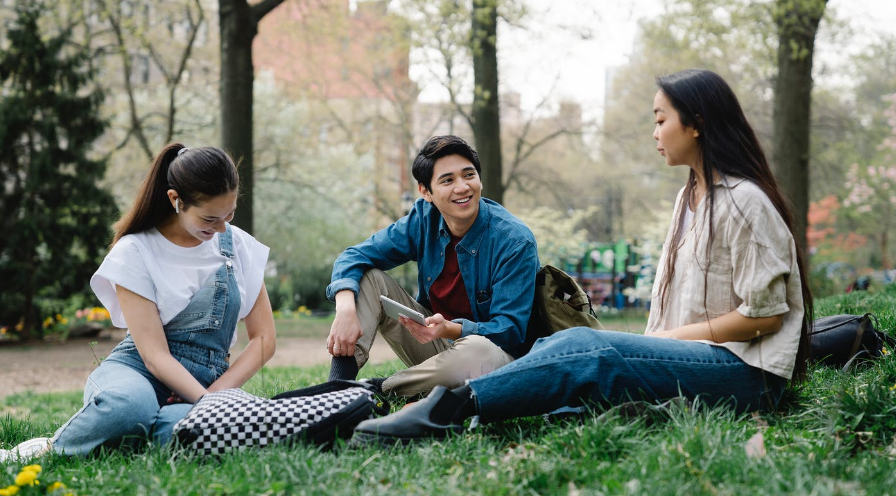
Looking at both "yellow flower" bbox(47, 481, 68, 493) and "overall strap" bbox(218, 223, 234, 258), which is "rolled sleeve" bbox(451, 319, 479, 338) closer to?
"overall strap" bbox(218, 223, 234, 258)

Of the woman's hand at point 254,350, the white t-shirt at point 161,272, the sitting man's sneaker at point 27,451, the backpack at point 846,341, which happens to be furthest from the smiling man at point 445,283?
the backpack at point 846,341

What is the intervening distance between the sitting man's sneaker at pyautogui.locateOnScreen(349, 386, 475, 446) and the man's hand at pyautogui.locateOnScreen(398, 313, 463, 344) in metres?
0.47

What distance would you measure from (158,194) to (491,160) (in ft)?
28.0

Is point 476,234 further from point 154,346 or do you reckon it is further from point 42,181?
point 42,181

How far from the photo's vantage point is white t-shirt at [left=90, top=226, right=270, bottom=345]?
3.23m

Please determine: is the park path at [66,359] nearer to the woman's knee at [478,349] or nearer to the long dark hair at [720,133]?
the woman's knee at [478,349]

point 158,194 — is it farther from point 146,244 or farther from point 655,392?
point 655,392

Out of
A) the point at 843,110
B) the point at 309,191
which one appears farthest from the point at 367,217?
the point at 843,110

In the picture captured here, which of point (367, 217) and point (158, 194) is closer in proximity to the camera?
point (158, 194)

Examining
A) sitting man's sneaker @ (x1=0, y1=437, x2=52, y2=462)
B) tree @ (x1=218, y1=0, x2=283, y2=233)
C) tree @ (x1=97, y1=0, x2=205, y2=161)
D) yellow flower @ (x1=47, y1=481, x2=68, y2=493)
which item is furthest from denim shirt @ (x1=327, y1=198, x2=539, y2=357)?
tree @ (x1=97, y1=0, x2=205, y2=161)

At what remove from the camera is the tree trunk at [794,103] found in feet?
32.1

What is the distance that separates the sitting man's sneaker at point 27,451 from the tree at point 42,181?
10.0 m

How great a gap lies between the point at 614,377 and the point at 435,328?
0.83 meters

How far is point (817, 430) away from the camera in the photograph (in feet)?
8.18
